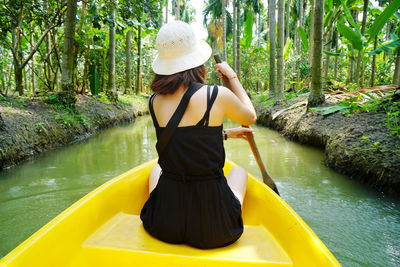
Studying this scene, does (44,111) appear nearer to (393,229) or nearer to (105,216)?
(105,216)

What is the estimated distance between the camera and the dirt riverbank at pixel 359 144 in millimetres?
3052

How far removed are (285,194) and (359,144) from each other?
1209mm

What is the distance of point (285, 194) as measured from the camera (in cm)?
329

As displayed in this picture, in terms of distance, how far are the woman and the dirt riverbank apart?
7.59ft

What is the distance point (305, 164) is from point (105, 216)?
3409 millimetres

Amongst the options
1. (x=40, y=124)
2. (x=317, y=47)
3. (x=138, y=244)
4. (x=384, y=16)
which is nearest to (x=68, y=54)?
(x=40, y=124)

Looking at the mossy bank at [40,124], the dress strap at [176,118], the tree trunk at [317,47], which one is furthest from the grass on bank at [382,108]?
the mossy bank at [40,124]

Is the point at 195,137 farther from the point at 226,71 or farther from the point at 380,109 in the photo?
the point at 380,109

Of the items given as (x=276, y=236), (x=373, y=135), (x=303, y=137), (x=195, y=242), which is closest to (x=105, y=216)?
(x=195, y=242)

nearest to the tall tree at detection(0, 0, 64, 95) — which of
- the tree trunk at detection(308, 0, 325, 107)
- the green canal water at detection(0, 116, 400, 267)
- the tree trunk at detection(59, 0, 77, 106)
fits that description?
the tree trunk at detection(59, 0, 77, 106)

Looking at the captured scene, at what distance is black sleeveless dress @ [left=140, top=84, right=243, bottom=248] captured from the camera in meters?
1.39

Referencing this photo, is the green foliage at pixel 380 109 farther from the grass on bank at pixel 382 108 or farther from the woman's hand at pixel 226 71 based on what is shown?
the woman's hand at pixel 226 71

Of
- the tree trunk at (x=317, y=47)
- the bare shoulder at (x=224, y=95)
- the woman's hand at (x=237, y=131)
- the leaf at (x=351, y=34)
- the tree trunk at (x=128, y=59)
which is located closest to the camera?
the bare shoulder at (x=224, y=95)

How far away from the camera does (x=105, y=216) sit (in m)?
1.89
